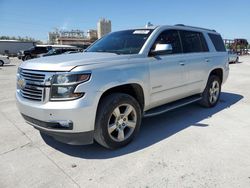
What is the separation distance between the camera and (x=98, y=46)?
4.72 metres

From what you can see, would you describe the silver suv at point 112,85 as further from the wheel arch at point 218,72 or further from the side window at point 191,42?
the wheel arch at point 218,72

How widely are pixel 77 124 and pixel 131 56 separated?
1.36 m

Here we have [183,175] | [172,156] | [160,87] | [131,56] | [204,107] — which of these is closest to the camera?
[183,175]

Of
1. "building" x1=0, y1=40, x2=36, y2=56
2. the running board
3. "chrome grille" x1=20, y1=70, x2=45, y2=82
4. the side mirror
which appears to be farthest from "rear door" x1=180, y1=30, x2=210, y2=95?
"building" x1=0, y1=40, x2=36, y2=56

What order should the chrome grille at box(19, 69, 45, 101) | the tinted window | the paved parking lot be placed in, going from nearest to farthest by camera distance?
the paved parking lot → the chrome grille at box(19, 69, 45, 101) → the tinted window

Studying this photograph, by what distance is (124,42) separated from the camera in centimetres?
439

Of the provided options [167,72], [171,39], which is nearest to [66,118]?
[167,72]

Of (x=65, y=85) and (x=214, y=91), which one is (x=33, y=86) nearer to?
(x=65, y=85)

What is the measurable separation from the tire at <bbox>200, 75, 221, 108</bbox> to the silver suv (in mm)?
574

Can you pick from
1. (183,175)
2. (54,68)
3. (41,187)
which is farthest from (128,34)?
(41,187)

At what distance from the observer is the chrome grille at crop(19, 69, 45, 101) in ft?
10.2

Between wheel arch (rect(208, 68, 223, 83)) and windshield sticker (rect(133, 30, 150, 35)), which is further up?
windshield sticker (rect(133, 30, 150, 35))

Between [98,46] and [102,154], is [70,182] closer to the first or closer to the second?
[102,154]

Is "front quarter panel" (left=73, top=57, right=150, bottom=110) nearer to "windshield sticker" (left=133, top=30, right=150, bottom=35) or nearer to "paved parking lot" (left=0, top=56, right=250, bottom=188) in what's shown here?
"windshield sticker" (left=133, top=30, right=150, bottom=35)
